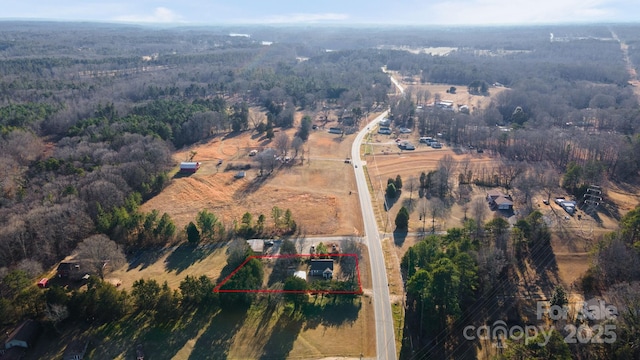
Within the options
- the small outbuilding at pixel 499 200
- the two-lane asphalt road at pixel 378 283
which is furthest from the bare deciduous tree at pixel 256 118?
the small outbuilding at pixel 499 200

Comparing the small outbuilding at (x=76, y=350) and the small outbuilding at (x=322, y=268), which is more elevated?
the small outbuilding at (x=322, y=268)

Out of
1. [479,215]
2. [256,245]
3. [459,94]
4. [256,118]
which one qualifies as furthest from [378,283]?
[459,94]

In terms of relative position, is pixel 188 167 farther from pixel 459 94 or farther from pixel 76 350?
pixel 459 94

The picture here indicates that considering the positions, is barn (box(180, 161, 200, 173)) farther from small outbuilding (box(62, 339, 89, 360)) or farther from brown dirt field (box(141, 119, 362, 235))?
small outbuilding (box(62, 339, 89, 360))

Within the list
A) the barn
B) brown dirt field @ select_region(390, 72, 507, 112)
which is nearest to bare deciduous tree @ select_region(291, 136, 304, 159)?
the barn

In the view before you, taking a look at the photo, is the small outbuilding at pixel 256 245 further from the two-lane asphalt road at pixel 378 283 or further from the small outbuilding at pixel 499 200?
the small outbuilding at pixel 499 200

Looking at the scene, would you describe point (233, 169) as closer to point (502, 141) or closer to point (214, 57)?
point (502, 141)
